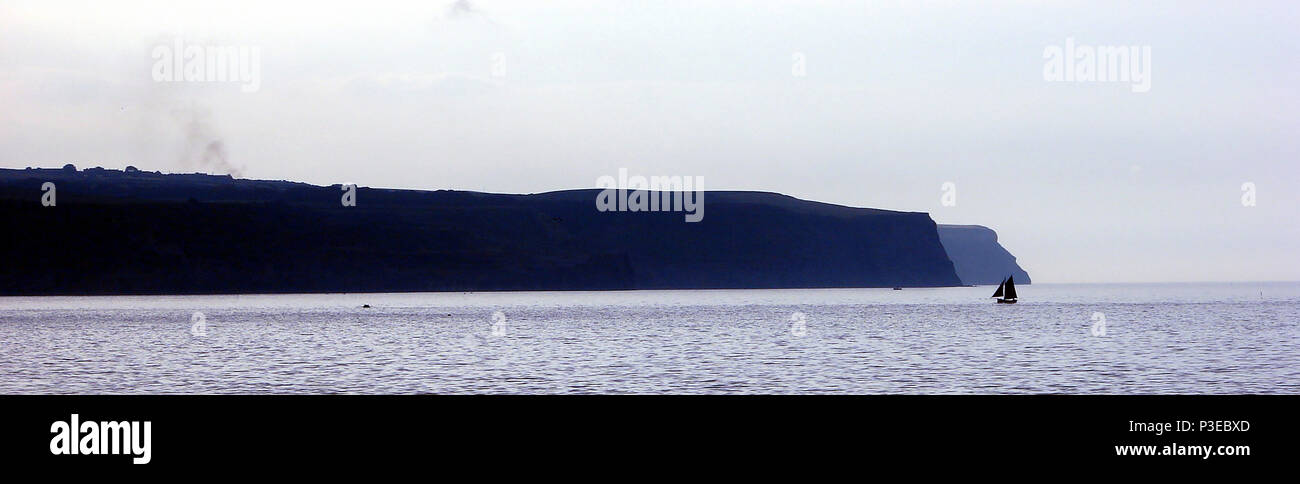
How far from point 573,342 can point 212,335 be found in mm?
38622
